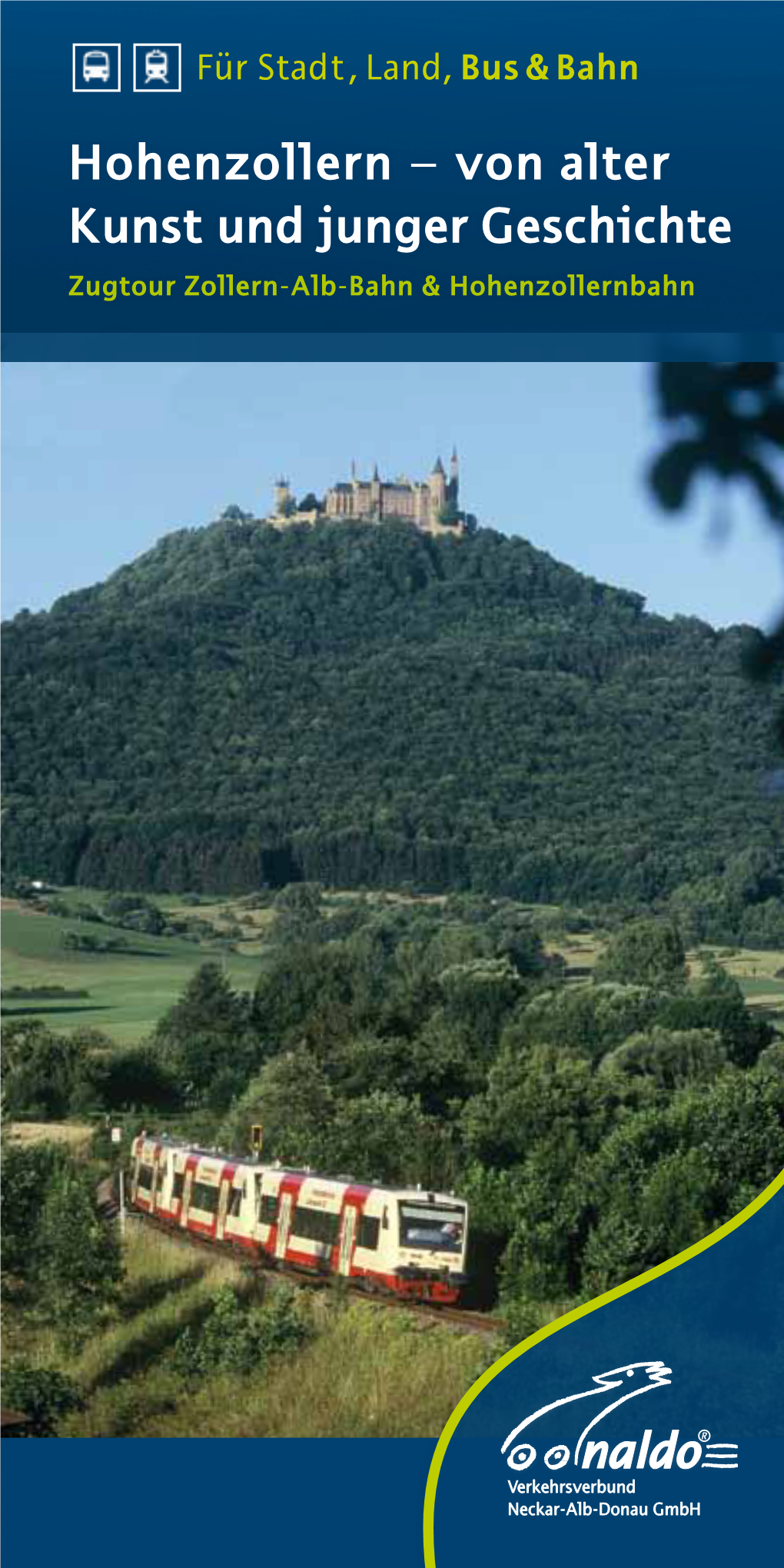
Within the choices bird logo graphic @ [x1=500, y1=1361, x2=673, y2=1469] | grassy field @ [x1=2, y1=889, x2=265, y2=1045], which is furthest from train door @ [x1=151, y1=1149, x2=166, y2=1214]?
bird logo graphic @ [x1=500, y1=1361, x2=673, y2=1469]

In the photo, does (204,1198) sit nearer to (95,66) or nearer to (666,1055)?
(666,1055)

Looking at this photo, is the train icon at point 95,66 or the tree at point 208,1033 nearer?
the train icon at point 95,66

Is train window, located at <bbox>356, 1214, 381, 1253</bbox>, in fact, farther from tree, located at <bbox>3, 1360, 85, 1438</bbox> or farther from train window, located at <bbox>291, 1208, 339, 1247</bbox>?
tree, located at <bbox>3, 1360, 85, 1438</bbox>

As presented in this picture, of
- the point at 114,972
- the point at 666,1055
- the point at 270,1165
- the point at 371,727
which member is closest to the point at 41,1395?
the point at 270,1165

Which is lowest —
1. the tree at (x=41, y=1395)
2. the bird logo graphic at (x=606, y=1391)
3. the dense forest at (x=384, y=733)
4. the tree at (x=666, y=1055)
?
the tree at (x=41, y=1395)

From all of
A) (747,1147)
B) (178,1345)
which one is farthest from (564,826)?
(178,1345)

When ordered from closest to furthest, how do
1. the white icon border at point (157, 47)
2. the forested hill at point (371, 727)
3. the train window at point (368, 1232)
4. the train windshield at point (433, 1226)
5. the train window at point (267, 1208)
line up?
the white icon border at point (157, 47)
the train windshield at point (433, 1226)
the train window at point (368, 1232)
the train window at point (267, 1208)
the forested hill at point (371, 727)

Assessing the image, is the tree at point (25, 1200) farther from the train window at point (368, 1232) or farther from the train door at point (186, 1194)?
the train window at point (368, 1232)

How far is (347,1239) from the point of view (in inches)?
223

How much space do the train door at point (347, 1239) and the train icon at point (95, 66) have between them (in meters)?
2.78

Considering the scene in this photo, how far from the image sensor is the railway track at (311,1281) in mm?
5414

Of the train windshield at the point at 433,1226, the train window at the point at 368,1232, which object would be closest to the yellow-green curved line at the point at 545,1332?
the train windshield at the point at 433,1226

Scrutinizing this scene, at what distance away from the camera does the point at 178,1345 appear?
5.42m

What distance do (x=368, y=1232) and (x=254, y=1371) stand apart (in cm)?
51
